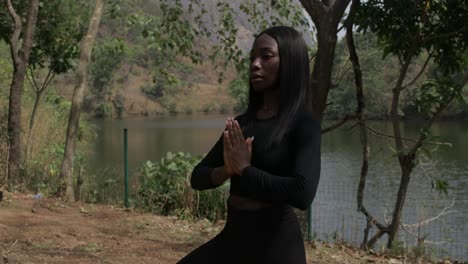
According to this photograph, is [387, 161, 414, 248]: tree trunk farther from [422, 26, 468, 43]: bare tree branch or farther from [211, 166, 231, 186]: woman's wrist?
[211, 166, 231, 186]: woman's wrist

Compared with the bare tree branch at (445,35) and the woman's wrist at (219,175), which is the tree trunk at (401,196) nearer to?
the bare tree branch at (445,35)

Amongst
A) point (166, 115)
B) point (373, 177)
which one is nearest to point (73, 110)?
point (373, 177)

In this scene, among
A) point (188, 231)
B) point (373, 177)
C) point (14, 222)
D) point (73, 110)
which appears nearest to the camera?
point (14, 222)

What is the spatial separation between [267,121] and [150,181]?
5.66 meters

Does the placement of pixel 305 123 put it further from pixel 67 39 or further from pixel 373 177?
pixel 373 177

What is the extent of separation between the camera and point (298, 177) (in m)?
1.53

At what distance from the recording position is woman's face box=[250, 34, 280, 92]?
166 cm

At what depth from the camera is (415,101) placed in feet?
19.5

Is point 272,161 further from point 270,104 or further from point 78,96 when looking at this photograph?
point 78,96

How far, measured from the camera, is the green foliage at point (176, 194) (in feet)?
21.8

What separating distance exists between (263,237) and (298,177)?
0.23 metres

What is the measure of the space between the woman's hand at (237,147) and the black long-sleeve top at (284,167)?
0.03m

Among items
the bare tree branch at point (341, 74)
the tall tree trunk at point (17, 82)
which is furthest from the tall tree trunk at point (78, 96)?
the bare tree branch at point (341, 74)

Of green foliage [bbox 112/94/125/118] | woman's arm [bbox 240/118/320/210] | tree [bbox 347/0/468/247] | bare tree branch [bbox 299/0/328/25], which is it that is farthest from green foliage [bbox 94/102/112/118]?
woman's arm [bbox 240/118/320/210]
